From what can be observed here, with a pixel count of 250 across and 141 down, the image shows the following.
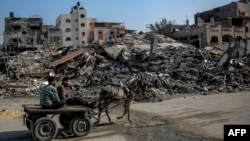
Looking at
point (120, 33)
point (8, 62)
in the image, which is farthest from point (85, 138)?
point (120, 33)

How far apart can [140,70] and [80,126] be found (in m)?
24.0

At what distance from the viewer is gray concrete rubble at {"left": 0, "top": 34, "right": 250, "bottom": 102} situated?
1002 inches

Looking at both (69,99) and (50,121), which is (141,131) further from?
(50,121)

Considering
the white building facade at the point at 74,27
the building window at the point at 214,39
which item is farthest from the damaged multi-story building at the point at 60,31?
the building window at the point at 214,39

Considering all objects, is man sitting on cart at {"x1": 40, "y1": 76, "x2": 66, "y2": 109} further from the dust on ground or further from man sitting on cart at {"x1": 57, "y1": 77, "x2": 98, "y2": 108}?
the dust on ground

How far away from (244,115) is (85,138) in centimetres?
617

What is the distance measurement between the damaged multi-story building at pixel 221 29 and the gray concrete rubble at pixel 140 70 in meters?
11.4

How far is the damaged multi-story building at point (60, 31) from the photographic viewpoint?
67.9 m

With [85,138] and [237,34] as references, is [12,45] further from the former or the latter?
[85,138]

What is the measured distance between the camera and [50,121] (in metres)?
9.22

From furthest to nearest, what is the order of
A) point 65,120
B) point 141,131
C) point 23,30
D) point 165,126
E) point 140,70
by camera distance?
1. point 23,30
2. point 140,70
3. point 165,126
4. point 65,120
5. point 141,131

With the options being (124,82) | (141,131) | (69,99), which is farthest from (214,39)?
(69,99)

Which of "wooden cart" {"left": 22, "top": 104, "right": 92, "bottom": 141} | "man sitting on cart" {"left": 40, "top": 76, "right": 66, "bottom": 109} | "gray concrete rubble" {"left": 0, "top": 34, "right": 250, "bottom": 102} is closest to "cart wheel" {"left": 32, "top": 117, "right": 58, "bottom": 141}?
"wooden cart" {"left": 22, "top": 104, "right": 92, "bottom": 141}

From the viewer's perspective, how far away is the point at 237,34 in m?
55.3
